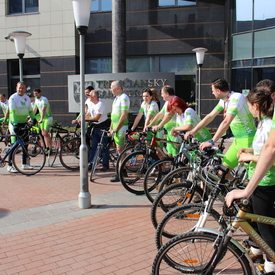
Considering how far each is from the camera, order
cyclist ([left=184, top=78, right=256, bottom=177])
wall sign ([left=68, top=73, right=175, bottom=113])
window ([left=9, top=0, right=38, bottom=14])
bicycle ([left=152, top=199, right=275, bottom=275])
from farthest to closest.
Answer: window ([left=9, top=0, right=38, bottom=14]) → wall sign ([left=68, top=73, right=175, bottom=113]) → cyclist ([left=184, top=78, right=256, bottom=177]) → bicycle ([left=152, top=199, right=275, bottom=275])

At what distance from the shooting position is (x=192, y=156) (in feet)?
15.4

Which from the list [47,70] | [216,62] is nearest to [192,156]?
[216,62]

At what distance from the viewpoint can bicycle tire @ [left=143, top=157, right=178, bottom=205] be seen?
5.22 meters

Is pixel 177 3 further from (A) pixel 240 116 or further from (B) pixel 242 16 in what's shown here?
(A) pixel 240 116

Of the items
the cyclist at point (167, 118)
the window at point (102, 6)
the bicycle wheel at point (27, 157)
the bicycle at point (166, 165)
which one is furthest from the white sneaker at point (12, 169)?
the window at point (102, 6)

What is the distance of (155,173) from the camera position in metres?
5.48

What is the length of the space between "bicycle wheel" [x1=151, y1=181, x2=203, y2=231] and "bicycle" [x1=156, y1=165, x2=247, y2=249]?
1.58 ft

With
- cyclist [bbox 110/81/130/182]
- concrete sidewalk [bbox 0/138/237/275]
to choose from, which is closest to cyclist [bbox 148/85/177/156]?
cyclist [bbox 110/81/130/182]

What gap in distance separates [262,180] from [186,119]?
109 inches

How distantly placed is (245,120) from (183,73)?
42.0ft

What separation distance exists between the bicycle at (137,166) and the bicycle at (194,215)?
238cm

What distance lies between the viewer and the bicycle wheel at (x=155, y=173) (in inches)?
205

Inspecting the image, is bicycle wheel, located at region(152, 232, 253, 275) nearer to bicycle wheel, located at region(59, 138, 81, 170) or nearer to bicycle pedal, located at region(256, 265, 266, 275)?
bicycle pedal, located at region(256, 265, 266, 275)

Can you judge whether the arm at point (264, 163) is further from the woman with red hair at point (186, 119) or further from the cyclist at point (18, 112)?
the cyclist at point (18, 112)
